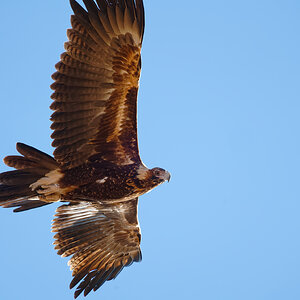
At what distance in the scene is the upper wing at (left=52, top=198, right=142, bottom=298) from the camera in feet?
33.6

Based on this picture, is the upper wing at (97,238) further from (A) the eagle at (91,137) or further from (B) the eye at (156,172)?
(B) the eye at (156,172)

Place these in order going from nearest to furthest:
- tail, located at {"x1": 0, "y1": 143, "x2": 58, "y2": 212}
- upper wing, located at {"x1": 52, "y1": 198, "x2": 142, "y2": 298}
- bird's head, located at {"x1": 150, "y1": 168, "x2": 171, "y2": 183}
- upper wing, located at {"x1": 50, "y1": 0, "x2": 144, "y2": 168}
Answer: upper wing, located at {"x1": 50, "y1": 0, "x2": 144, "y2": 168}, tail, located at {"x1": 0, "y1": 143, "x2": 58, "y2": 212}, bird's head, located at {"x1": 150, "y1": 168, "x2": 171, "y2": 183}, upper wing, located at {"x1": 52, "y1": 198, "x2": 142, "y2": 298}

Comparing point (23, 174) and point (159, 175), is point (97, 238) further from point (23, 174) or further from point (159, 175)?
point (23, 174)

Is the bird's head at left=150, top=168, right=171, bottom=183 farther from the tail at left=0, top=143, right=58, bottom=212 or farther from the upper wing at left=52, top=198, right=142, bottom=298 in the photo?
the tail at left=0, top=143, right=58, bottom=212

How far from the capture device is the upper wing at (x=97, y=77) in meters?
8.46

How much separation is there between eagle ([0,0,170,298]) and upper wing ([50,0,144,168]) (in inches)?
0.6

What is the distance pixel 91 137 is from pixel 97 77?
1.05 m

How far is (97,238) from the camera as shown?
1055cm

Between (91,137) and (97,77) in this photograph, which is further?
(91,137)

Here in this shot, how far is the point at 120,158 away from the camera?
934 centimetres

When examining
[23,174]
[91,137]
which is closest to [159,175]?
[91,137]

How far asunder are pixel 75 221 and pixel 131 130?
8.08 ft

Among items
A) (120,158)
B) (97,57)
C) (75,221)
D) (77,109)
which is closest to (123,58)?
(97,57)

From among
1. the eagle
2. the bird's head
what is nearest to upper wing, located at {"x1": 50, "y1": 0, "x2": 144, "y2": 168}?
the eagle
